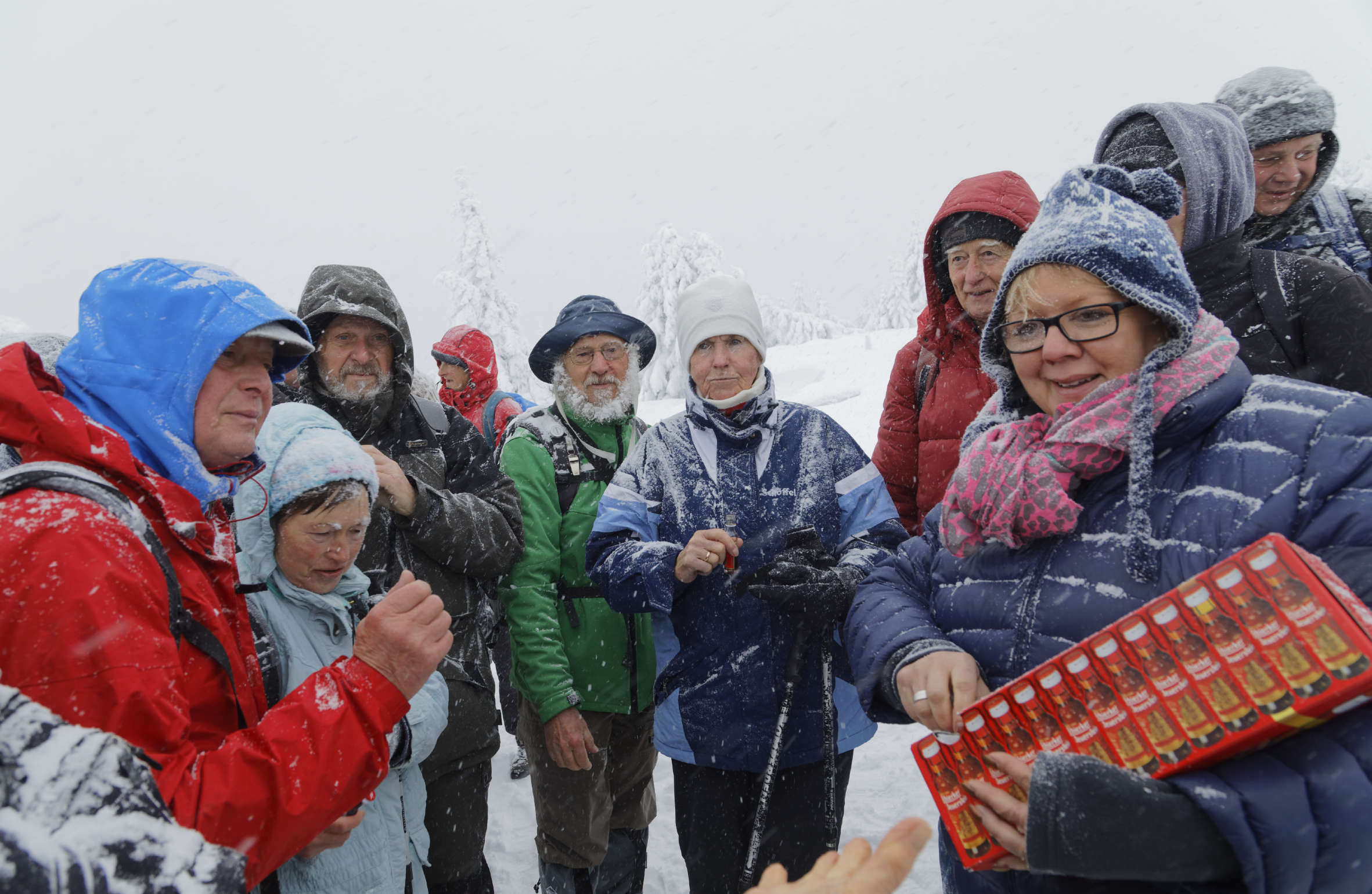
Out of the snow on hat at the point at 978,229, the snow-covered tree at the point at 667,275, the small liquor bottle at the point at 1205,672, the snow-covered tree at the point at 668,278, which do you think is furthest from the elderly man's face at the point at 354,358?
the snow-covered tree at the point at 667,275

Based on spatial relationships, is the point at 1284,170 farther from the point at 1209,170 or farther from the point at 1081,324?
the point at 1081,324

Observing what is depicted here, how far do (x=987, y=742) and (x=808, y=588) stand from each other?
91 cm

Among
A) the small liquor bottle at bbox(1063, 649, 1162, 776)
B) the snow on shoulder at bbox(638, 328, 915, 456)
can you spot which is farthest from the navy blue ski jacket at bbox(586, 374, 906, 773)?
the snow on shoulder at bbox(638, 328, 915, 456)

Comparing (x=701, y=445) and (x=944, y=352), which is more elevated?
(x=944, y=352)

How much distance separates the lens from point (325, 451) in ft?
7.65

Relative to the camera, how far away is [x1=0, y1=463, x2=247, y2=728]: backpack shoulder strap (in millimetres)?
1301

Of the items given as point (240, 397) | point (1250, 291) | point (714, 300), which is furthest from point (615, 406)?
point (1250, 291)

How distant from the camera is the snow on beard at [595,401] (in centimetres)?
353

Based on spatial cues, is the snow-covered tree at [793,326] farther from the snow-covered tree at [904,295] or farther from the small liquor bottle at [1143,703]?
the small liquor bottle at [1143,703]

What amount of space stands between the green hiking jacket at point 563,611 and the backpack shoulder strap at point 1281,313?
2.50 m

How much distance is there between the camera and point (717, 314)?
10.0ft

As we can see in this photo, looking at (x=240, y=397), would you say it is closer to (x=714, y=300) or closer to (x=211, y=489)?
(x=211, y=489)

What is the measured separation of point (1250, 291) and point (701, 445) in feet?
6.10

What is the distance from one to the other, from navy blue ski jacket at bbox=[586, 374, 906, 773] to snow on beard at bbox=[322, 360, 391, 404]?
1156mm
